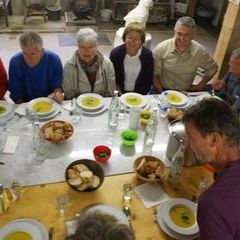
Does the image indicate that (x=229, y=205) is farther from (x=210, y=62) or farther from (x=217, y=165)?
(x=210, y=62)

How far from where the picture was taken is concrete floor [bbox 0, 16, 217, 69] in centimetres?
568

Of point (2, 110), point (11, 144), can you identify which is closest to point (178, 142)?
point (11, 144)

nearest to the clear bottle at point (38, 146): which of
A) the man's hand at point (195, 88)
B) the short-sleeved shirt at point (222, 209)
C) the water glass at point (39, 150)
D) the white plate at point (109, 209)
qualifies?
the water glass at point (39, 150)

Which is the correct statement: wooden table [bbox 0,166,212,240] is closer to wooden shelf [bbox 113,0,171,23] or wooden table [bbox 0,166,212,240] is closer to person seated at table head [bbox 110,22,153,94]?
person seated at table head [bbox 110,22,153,94]

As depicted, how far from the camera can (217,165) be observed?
137 cm

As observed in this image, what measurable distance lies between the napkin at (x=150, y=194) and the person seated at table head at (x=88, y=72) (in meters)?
1.40

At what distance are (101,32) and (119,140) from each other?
498cm

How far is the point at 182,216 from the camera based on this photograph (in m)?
1.56

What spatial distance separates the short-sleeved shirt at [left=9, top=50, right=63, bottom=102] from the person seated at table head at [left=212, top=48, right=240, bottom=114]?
5.65ft

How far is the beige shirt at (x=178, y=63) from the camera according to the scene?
10.4 feet

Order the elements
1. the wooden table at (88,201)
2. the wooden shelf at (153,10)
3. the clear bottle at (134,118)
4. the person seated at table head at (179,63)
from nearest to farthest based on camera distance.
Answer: the wooden table at (88,201), the clear bottle at (134,118), the person seated at table head at (179,63), the wooden shelf at (153,10)

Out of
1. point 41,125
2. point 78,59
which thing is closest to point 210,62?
point 78,59

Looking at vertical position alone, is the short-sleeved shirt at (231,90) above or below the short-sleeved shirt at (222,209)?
below

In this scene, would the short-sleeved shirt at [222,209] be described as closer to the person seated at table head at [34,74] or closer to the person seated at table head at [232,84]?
the person seated at table head at [34,74]
